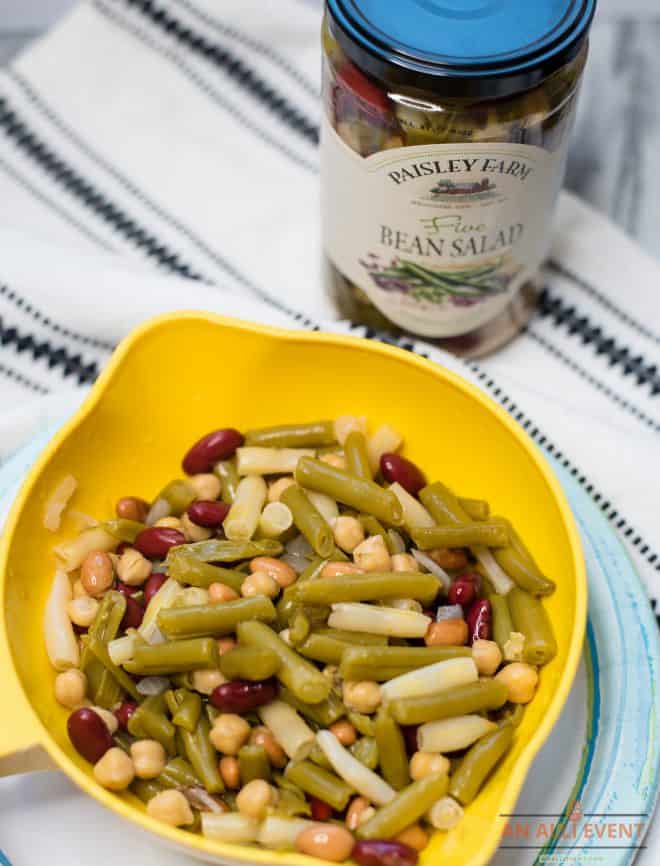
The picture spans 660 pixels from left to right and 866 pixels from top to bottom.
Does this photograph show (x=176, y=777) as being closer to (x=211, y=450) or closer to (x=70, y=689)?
(x=70, y=689)

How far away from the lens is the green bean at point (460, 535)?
1336mm

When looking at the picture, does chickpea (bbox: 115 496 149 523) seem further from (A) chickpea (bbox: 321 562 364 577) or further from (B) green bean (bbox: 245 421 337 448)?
(A) chickpea (bbox: 321 562 364 577)

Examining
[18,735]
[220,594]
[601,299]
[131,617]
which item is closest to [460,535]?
[220,594]

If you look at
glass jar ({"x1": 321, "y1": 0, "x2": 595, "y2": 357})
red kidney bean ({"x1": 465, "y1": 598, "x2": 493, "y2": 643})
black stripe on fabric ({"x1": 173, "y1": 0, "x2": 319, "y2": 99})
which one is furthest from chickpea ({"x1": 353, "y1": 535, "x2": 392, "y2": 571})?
black stripe on fabric ({"x1": 173, "y1": 0, "x2": 319, "y2": 99})

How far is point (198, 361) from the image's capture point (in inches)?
58.7

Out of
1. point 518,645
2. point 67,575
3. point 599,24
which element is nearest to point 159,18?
point 599,24

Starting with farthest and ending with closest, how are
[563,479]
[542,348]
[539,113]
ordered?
[542,348], [563,479], [539,113]

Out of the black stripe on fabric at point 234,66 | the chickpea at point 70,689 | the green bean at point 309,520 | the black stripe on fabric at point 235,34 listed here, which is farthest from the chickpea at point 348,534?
the black stripe on fabric at point 235,34

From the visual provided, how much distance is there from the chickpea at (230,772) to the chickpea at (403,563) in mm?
278

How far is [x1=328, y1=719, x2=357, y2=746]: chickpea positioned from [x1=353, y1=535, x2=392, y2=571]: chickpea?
173 mm

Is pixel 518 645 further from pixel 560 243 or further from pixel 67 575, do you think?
pixel 560 243

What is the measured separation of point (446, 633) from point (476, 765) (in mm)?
148

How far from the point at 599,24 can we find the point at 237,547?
1.37 m

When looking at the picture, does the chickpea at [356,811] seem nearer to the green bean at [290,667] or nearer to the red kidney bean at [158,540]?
the green bean at [290,667]
